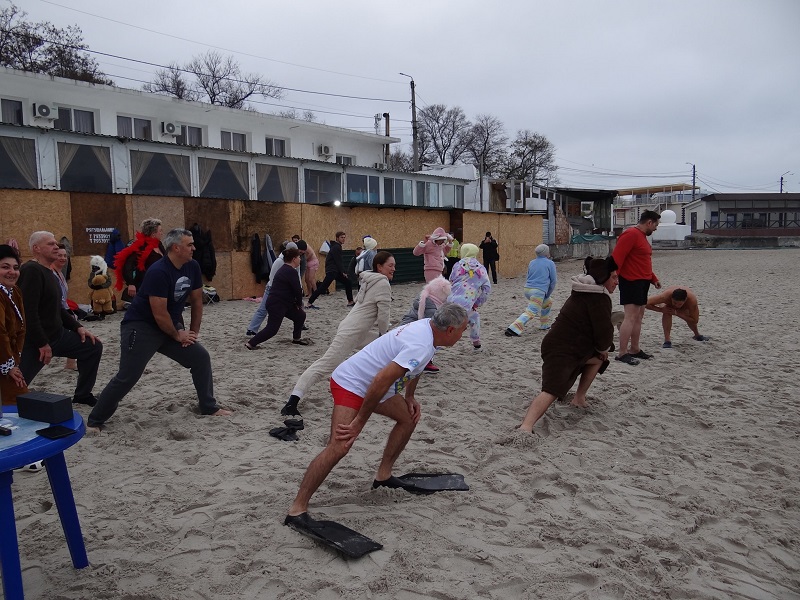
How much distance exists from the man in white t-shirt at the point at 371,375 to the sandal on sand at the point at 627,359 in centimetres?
490

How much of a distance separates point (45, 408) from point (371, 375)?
1.69 m

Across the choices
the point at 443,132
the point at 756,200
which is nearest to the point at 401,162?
the point at 443,132

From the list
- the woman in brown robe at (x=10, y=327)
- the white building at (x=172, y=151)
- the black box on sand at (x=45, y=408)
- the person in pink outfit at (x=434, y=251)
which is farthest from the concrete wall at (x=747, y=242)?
the black box on sand at (x=45, y=408)

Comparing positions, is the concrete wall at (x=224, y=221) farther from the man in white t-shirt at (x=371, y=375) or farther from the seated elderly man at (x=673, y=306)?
the man in white t-shirt at (x=371, y=375)

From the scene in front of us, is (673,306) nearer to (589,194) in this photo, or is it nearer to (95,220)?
(95,220)

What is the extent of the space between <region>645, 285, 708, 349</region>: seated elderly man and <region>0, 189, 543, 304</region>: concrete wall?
9.82 m

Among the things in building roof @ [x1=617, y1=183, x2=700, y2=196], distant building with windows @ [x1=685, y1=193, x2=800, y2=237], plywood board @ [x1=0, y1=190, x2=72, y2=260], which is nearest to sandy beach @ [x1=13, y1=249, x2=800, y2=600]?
plywood board @ [x1=0, y1=190, x2=72, y2=260]

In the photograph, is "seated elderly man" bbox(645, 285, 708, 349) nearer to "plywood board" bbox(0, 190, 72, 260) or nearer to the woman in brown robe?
the woman in brown robe

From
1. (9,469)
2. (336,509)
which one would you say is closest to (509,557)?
(336,509)

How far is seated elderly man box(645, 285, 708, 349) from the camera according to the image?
27.9 feet

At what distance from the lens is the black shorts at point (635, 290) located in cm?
757

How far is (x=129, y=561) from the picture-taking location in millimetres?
3248

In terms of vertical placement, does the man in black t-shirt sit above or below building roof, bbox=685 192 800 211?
below

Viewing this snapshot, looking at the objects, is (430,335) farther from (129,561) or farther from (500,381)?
(500,381)
